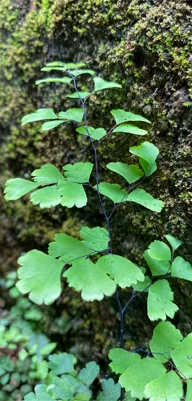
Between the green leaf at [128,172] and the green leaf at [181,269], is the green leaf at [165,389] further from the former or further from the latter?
the green leaf at [128,172]

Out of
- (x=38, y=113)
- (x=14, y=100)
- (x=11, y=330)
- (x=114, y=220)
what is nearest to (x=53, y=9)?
(x=14, y=100)

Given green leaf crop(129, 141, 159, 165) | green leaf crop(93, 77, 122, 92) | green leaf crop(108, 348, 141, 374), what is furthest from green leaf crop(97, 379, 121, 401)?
green leaf crop(93, 77, 122, 92)

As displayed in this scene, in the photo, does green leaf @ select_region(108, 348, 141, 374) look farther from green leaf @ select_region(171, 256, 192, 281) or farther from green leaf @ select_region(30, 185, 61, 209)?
green leaf @ select_region(30, 185, 61, 209)

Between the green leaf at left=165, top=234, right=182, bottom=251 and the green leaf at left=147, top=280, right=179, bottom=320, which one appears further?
the green leaf at left=165, top=234, right=182, bottom=251

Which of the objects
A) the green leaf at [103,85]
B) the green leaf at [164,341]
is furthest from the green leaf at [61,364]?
the green leaf at [103,85]

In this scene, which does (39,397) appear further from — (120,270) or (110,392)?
(120,270)

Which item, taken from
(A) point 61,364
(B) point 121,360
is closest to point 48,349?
(A) point 61,364
